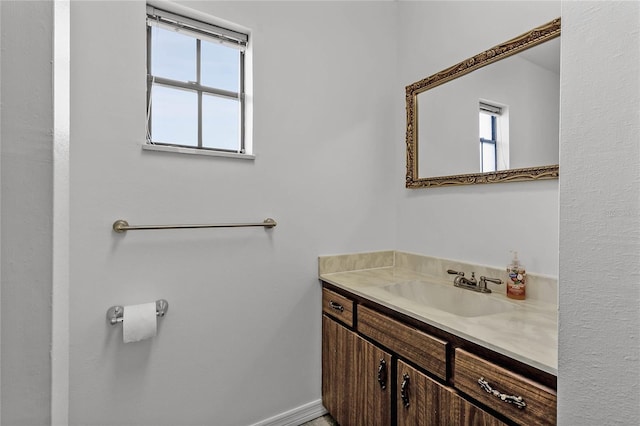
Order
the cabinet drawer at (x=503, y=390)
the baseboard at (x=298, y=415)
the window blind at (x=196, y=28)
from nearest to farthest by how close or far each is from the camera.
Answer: the cabinet drawer at (x=503, y=390)
the window blind at (x=196, y=28)
the baseboard at (x=298, y=415)

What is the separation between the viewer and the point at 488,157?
61.4 inches

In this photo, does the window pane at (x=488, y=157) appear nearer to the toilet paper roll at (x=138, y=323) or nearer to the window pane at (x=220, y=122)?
the window pane at (x=220, y=122)

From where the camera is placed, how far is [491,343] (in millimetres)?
938

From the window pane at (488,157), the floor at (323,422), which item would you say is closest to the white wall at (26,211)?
the window pane at (488,157)

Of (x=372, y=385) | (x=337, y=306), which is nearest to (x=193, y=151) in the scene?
(x=337, y=306)

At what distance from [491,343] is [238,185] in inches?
47.6

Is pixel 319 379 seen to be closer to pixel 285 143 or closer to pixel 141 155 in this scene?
pixel 285 143

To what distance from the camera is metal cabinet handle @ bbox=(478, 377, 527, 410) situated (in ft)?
2.84

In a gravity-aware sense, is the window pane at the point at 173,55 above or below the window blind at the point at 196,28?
below

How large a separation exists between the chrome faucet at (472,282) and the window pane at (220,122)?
1.29 m

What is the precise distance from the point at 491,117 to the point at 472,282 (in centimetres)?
80

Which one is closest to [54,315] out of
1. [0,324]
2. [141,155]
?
[0,324]

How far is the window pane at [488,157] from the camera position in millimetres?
1539

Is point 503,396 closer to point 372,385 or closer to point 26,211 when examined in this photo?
point 372,385
